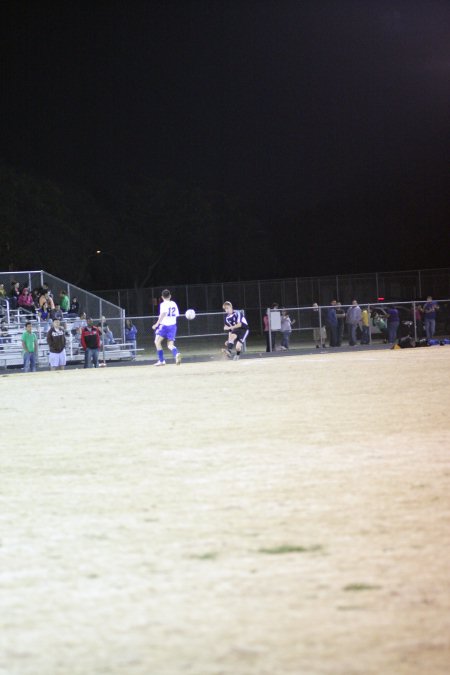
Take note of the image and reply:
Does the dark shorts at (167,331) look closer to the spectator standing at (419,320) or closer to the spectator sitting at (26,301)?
the spectator sitting at (26,301)

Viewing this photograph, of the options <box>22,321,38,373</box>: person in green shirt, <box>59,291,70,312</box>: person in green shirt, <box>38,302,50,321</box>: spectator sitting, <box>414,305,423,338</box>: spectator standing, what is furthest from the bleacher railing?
<box>414,305,423,338</box>: spectator standing

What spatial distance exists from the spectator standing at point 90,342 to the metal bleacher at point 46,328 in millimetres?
1272

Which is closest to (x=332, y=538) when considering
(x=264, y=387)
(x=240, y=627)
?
(x=240, y=627)

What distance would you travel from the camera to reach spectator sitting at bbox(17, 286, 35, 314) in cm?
3703


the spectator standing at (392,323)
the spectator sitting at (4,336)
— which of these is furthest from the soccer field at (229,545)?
Result: the spectator standing at (392,323)

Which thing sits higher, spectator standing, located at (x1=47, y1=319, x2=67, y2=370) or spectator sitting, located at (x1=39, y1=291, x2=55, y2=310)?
spectator sitting, located at (x1=39, y1=291, x2=55, y2=310)

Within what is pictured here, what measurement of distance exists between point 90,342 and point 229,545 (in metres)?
26.6

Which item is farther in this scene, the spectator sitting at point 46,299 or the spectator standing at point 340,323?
the spectator standing at point 340,323

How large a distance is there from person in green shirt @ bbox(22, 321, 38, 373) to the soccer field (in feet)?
55.7

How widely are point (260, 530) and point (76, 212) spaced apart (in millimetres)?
84977

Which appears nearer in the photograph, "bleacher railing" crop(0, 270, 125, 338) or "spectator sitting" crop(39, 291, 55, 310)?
"spectator sitting" crop(39, 291, 55, 310)

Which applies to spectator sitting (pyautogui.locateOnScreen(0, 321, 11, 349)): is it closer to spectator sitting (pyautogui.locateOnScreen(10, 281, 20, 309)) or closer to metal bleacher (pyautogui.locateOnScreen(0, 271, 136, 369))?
metal bleacher (pyautogui.locateOnScreen(0, 271, 136, 369))

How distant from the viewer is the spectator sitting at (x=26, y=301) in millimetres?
37031

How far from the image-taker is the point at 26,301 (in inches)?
1460
